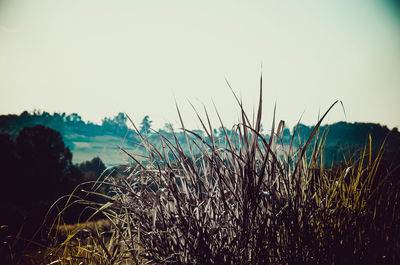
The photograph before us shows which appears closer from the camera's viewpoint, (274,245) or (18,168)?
(274,245)

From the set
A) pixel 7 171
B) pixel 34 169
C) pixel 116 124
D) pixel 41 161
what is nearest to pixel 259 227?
pixel 7 171

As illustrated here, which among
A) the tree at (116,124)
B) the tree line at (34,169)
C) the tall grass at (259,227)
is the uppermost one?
the tree at (116,124)

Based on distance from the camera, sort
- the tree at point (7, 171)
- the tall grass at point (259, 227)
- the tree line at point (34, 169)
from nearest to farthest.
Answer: the tall grass at point (259, 227) < the tree at point (7, 171) < the tree line at point (34, 169)

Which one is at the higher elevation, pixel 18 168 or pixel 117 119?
pixel 117 119

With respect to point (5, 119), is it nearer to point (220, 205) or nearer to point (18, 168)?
point (18, 168)

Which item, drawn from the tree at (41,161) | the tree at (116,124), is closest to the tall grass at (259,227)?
the tree at (41,161)

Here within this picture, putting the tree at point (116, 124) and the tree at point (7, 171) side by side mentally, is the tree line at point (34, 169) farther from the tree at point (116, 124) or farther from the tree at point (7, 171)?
the tree at point (116, 124)

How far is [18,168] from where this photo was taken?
20141 mm

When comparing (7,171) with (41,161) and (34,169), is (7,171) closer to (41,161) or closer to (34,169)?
(34,169)

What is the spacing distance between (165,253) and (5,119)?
277 ft

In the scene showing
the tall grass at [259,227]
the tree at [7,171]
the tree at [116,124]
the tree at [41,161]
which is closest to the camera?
the tall grass at [259,227]

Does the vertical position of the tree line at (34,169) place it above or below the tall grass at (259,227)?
below

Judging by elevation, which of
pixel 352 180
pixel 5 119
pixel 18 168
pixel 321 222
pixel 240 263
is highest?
pixel 5 119

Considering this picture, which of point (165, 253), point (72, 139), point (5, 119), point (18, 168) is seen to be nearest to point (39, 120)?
point (5, 119)
